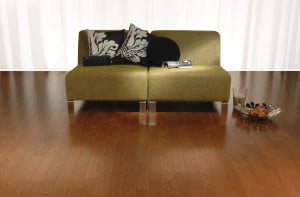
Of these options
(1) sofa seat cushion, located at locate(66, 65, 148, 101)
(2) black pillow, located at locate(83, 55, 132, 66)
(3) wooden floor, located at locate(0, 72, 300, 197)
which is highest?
(2) black pillow, located at locate(83, 55, 132, 66)

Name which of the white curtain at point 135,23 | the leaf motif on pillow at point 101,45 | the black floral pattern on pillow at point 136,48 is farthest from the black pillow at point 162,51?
the white curtain at point 135,23

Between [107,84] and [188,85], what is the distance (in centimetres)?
79

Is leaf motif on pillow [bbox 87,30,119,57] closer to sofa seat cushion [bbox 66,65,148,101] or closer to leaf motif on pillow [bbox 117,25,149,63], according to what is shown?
leaf motif on pillow [bbox 117,25,149,63]

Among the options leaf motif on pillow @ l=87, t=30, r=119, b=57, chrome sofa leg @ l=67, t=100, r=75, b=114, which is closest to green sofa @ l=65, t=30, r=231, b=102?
chrome sofa leg @ l=67, t=100, r=75, b=114

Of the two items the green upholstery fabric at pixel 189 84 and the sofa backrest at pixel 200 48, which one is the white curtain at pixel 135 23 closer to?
the sofa backrest at pixel 200 48

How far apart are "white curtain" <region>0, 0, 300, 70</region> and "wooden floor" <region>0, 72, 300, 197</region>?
5.50 feet

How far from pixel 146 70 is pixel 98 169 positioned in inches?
57.6

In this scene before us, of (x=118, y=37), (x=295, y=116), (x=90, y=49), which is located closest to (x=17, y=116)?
(x=90, y=49)

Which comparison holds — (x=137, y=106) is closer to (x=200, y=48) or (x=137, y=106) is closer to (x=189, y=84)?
(x=189, y=84)

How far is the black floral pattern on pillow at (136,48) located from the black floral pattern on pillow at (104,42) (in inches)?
3.2

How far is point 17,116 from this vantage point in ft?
10.7

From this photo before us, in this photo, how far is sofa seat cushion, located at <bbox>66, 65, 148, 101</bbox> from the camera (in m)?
3.34

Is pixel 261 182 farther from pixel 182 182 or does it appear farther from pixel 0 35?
pixel 0 35

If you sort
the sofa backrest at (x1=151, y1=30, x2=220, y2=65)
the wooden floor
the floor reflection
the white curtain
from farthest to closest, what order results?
the white curtain < the sofa backrest at (x1=151, y1=30, x2=220, y2=65) < the floor reflection < the wooden floor
